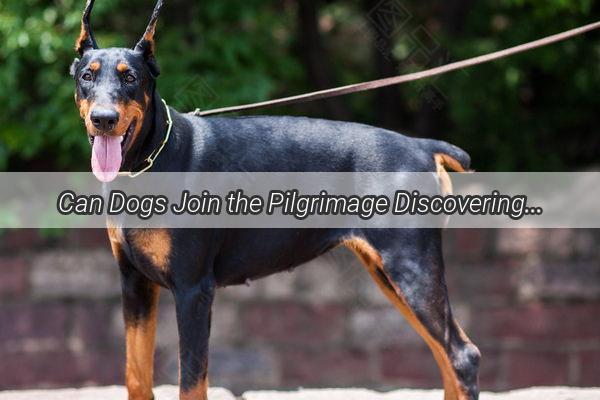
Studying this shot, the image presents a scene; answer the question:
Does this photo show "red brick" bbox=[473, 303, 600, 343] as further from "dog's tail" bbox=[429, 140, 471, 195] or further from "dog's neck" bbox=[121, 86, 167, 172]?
"dog's neck" bbox=[121, 86, 167, 172]

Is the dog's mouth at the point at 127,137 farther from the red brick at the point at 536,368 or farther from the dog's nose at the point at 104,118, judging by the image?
the red brick at the point at 536,368

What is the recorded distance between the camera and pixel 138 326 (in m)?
4.67

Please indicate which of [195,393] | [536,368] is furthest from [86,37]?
[536,368]

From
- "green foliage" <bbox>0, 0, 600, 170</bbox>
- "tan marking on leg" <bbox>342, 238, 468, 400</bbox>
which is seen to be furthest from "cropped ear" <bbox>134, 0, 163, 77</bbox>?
"green foliage" <bbox>0, 0, 600, 170</bbox>

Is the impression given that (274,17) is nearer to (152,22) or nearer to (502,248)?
(502,248)

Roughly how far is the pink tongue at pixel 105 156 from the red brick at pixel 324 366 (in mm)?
4056

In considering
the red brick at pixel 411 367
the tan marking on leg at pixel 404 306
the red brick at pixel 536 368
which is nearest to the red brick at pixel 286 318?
the red brick at pixel 411 367

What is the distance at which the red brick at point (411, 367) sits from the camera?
7910mm

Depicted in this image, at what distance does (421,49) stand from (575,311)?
247cm

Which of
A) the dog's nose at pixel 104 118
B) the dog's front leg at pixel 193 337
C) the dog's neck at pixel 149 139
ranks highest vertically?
the dog's nose at pixel 104 118

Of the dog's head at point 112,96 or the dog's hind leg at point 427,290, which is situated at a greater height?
the dog's head at point 112,96

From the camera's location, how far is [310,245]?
15.9ft

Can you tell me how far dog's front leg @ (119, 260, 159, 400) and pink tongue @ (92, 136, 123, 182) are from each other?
2.02 ft

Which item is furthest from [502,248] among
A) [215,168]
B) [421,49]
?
[215,168]
